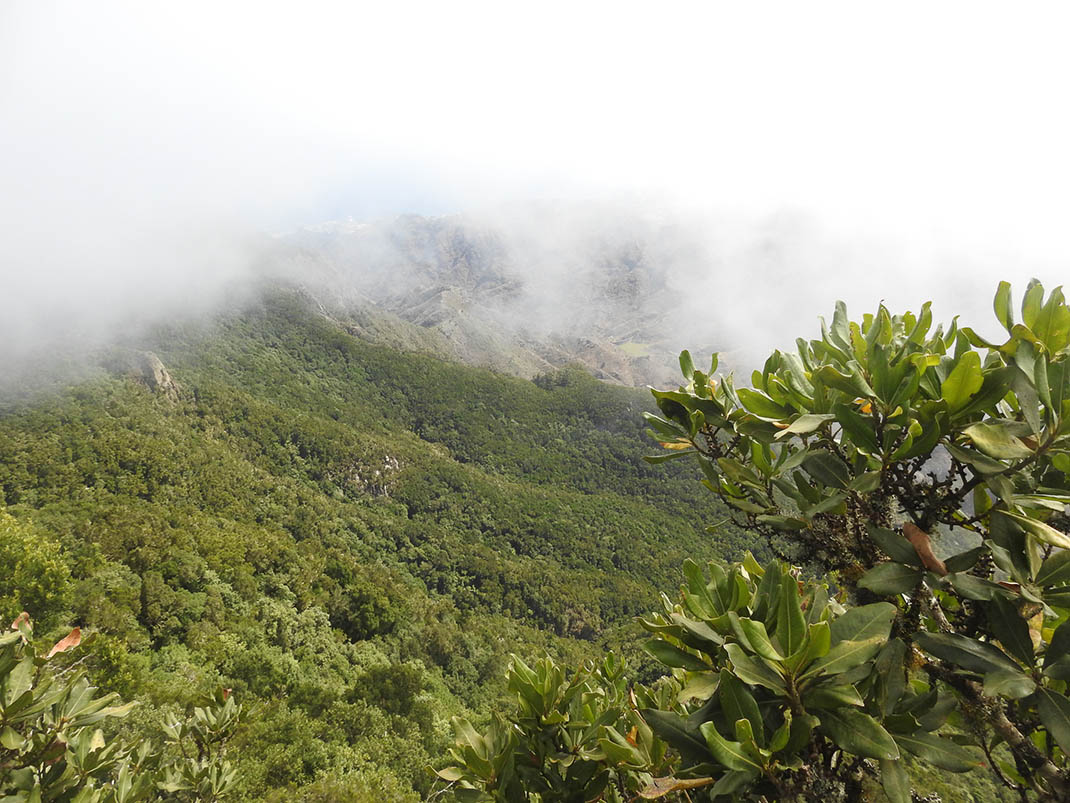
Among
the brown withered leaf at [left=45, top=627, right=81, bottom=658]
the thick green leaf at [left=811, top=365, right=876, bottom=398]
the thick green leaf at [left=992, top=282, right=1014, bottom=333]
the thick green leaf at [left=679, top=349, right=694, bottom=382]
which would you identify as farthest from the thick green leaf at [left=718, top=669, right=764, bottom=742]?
the brown withered leaf at [left=45, top=627, right=81, bottom=658]

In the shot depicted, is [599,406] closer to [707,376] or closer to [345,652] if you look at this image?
[345,652]

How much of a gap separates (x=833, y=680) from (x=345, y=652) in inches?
1750

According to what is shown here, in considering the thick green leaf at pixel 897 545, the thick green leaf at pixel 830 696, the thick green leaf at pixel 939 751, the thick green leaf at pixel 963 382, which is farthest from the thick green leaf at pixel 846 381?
the thick green leaf at pixel 939 751

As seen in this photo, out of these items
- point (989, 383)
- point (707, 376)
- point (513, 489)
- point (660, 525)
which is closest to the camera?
point (989, 383)

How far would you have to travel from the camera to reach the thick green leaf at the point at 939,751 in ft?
3.59

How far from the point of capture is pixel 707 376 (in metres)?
1.91

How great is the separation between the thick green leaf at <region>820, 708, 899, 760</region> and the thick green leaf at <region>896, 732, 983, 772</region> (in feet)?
0.48

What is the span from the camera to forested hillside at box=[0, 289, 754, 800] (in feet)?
73.3

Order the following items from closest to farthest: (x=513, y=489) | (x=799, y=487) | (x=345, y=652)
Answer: (x=799, y=487) < (x=345, y=652) < (x=513, y=489)

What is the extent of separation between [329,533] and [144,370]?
45.3 meters

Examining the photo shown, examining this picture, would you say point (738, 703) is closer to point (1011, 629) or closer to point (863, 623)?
point (863, 623)

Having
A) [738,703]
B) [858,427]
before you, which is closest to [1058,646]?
[858,427]

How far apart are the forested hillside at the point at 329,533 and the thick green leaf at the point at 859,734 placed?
138 centimetres

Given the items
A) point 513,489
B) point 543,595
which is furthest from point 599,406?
point 543,595
